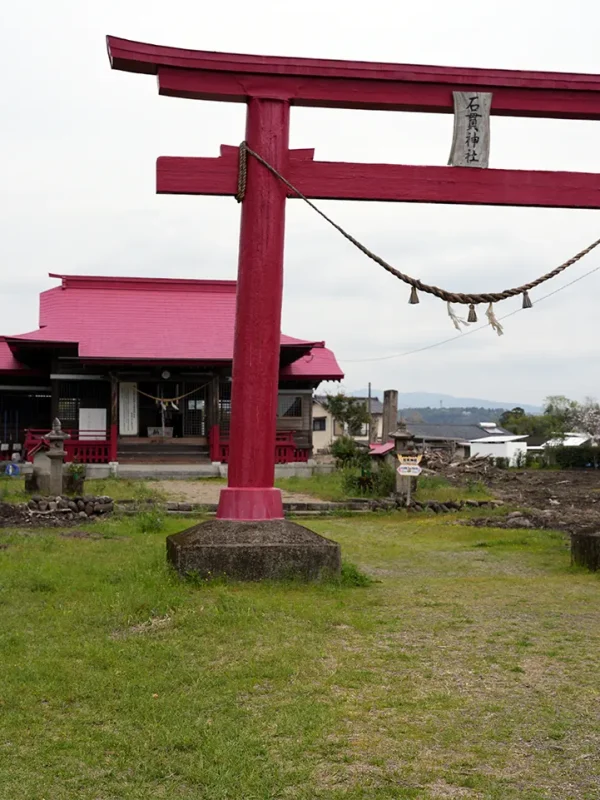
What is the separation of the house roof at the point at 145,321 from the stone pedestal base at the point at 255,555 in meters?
19.3

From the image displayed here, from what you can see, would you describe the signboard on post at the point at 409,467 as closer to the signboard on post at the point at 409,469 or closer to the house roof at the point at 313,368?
the signboard on post at the point at 409,469

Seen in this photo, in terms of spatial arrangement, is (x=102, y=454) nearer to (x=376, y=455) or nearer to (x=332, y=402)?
(x=376, y=455)

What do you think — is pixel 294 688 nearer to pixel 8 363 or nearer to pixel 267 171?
pixel 267 171

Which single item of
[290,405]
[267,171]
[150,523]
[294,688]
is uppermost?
[267,171]

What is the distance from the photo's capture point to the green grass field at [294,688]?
3.93 meters

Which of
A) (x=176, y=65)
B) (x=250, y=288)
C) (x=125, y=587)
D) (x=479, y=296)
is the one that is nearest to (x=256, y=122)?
(x=176, y=65)

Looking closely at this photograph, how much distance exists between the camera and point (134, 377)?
28375 millimetres

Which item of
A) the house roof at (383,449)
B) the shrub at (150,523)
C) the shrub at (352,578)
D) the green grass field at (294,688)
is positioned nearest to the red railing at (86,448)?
the house roof at (383,449)

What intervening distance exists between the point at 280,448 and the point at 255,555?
2070cm

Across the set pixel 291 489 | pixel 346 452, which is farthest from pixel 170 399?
pixel 291 489

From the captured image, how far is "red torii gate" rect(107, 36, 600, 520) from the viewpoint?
28.8ft

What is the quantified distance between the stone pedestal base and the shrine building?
18.9 m

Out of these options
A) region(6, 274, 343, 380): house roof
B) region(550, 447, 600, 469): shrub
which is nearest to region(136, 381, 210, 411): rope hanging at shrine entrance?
region(6, 274, 343, 380): house roof

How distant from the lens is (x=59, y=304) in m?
31.2
